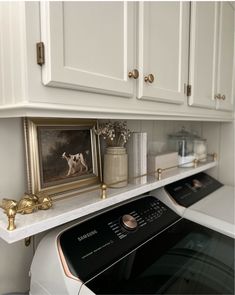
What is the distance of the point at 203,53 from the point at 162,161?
61 centimetres

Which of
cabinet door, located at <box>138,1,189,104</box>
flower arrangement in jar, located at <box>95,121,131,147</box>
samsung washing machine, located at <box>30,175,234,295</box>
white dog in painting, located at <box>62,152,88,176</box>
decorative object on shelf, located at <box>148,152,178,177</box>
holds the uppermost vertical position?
cabinet door, located at <box>138,1,189,104</box>

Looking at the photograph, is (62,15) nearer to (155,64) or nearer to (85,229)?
(155,64)

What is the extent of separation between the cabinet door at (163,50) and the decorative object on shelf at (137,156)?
208mm

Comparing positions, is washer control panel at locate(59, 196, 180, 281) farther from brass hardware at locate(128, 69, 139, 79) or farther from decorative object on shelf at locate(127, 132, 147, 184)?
brass hardware at locate(128, 69, 139, 79)

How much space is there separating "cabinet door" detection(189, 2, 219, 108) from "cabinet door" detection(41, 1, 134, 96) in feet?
1.64

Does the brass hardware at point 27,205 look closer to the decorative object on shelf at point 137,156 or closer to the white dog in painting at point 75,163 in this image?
the white dog in painting at point 75,163

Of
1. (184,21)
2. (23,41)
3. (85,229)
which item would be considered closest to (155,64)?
(184,21)

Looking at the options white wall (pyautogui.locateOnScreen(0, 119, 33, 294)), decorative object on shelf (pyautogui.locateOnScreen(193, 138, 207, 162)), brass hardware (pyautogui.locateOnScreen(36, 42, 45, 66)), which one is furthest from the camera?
decorative object on shelf (pyautogui.locateOnScreen(193, 138, 207, 162))

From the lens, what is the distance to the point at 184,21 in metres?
1.06

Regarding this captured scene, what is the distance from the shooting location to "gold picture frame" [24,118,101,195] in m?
0.82

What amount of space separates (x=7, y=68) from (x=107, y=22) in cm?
31

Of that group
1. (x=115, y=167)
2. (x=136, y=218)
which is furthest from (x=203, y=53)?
(x=136, y=218)

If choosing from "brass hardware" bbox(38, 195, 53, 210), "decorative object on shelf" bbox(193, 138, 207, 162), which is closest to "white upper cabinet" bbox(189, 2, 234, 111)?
"decorative object on shelf" bbox(193, 138, 207, 162)

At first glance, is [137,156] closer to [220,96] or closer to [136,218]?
[136,218]
